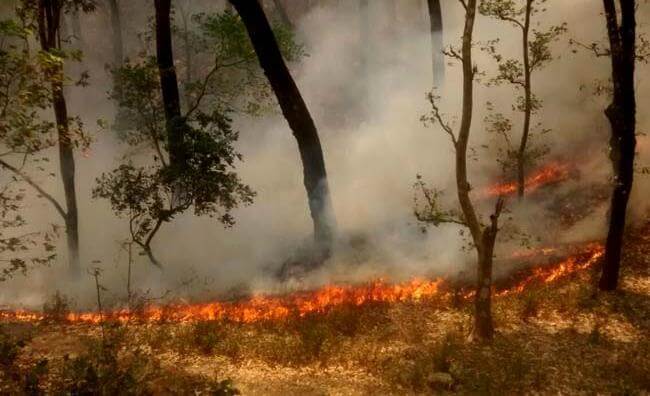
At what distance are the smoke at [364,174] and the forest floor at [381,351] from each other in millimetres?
3184

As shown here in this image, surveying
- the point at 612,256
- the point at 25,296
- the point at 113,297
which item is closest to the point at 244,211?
the point at 113,297

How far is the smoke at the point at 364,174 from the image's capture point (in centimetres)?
1631

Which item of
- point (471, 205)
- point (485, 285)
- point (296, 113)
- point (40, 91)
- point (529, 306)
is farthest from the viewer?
point (296, 113)

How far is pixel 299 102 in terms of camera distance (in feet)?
46.8

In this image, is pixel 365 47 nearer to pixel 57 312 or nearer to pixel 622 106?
pixel 622 106

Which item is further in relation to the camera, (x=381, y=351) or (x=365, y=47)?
(x=365, y=47)

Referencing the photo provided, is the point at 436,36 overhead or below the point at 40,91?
overhead

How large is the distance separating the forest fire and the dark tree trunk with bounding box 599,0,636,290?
6.83ft

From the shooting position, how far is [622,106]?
34.3 ft

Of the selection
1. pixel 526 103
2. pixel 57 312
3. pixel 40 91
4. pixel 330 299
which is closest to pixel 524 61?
pixel 526 103

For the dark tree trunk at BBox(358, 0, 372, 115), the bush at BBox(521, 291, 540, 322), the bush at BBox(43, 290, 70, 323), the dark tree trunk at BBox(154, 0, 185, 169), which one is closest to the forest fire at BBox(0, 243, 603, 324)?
the bush at BBox(43, 290, 70, 323)

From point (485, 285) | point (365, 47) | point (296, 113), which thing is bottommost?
point (485, 285)

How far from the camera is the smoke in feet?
53.5

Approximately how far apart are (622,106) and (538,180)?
28.7ft
